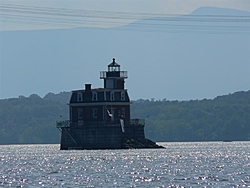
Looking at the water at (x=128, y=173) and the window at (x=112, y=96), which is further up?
the window at (x=112, y=96)

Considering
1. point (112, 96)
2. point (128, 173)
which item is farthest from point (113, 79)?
point (128, 173)

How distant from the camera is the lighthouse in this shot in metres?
135

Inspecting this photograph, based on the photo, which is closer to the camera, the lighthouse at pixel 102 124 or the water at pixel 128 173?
the water at pixel 128 173

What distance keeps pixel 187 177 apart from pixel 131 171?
9606 millimetres

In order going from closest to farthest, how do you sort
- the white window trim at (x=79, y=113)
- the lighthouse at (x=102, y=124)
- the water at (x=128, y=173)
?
1. the water at (x=128, y=173)
2. the lighthouse at (x=102, y=124)
3. the white window trim at (x=79, y=113)

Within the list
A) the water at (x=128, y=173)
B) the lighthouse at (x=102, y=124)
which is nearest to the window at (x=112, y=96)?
the lighthouse at (x=102, y=124)

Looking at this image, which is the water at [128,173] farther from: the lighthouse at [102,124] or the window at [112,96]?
the window at [112,96]

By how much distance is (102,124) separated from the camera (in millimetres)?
135125

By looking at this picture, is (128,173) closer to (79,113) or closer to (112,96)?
(112,96)

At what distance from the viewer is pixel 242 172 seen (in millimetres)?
84312

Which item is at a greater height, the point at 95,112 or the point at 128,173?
the point at 95,112

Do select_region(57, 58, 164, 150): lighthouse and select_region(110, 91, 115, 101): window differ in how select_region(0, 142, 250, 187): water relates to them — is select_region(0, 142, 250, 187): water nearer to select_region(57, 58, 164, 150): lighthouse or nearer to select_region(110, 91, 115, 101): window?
select_region(57, 58, 164, 150): lighthouse

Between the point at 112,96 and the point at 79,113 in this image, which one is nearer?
the point at 112,96

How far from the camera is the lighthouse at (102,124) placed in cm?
13462
